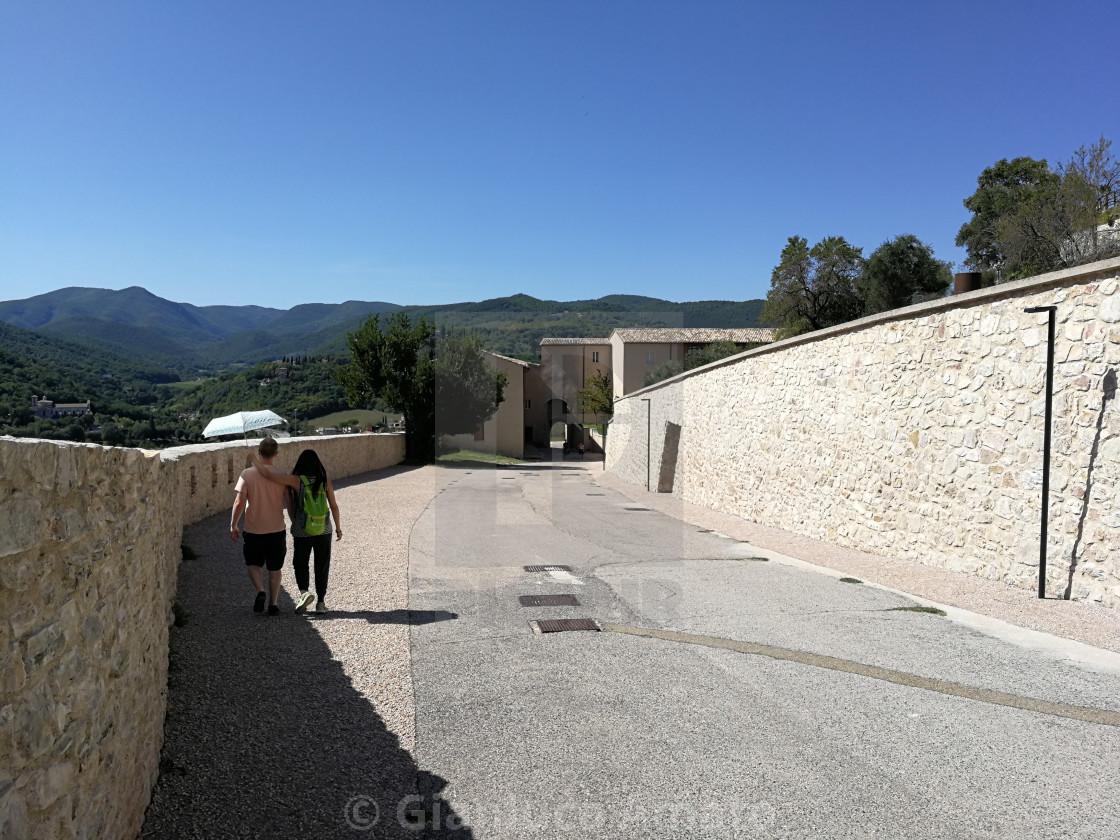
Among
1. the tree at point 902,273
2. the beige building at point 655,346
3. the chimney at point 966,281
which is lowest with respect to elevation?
the chimney at point 966,281

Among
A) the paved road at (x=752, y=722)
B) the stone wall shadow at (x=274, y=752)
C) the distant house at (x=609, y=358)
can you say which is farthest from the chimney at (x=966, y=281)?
the distant house at (x=609, y=358)

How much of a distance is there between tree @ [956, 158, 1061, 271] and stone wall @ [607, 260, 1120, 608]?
29.5m

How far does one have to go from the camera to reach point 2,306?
108625 mm

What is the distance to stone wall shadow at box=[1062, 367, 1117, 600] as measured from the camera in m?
7.16

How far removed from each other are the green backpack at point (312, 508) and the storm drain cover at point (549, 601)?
214 cm

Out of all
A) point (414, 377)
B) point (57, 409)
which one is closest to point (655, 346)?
point (414, 377)

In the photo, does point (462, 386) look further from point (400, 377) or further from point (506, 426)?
point (506, 426)

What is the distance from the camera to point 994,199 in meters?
43.8

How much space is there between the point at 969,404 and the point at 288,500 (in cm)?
786

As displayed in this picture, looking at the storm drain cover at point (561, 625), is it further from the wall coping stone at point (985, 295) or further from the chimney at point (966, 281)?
the chimney at point (966, 281)

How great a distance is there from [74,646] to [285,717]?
2.35 metres

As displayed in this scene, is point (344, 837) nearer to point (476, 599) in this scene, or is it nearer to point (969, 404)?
point (476, 599)

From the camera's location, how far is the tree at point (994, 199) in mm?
39125

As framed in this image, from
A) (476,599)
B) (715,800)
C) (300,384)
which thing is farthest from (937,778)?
(300,384)
